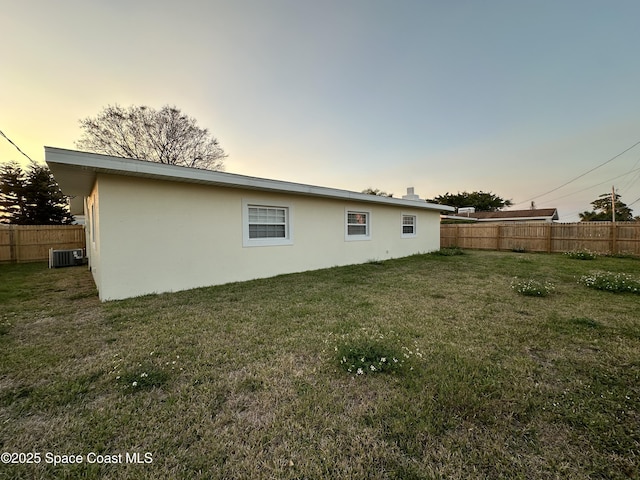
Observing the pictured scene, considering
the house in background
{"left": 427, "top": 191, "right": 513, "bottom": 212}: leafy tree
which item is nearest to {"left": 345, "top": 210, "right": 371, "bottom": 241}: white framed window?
the house in background

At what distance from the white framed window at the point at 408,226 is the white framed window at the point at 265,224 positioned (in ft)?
20.3

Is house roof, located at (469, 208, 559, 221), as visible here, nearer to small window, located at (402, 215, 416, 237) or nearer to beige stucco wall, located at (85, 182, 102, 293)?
small window, located at (402, 215, 416, 237)

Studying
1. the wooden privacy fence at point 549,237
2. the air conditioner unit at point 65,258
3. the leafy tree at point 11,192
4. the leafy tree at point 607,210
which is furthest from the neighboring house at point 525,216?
the leafy tree at point 11,192

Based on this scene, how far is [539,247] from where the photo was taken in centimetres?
1274

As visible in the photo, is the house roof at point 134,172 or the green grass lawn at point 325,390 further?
the house roof at point 134,172

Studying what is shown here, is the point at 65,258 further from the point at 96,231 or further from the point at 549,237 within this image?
the point at 549,237

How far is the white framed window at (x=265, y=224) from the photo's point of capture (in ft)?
20.8

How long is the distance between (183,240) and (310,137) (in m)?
6.88

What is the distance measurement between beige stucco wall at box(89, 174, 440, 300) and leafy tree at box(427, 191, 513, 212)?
1307 inches

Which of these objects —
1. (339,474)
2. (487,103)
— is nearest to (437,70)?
(487,103)

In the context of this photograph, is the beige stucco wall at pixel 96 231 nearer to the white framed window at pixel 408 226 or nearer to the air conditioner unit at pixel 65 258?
the air conditioner unit at pixel 65 258

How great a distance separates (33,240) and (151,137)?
8.75 metres

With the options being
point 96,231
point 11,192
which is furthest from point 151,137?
point 96,231

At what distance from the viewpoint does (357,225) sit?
9328 mm
